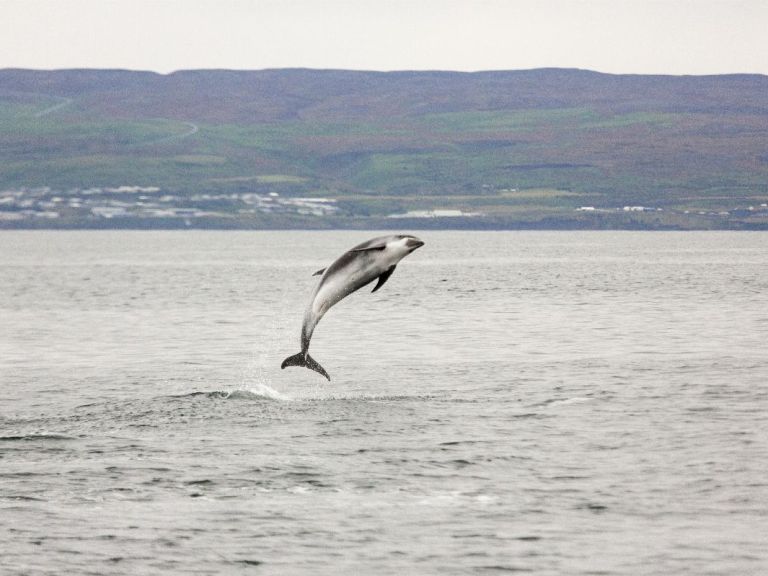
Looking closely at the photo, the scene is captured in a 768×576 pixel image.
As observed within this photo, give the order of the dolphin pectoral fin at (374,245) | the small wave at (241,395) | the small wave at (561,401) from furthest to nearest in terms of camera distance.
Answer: the small wave at (241,395)
the small wave at (561,401)
the dolphin pectoral fin at (374,245)

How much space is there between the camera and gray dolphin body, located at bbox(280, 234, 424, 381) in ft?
77.7

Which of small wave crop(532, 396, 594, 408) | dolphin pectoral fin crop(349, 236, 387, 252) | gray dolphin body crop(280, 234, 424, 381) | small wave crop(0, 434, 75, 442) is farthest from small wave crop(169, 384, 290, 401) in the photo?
dolphin pectoral fin crop(349, 236, 387, 252)

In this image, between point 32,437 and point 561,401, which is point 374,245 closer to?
point 32,437

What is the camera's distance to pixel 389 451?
90.2ft

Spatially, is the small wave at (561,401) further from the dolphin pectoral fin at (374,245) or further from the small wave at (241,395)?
the dolphin pectoral fin at (374,245)

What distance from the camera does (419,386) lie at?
127 feet

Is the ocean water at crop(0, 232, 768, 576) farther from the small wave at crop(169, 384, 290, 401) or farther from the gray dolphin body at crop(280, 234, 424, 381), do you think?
the gray dolphin body at crop(280, 234, 424, 381)

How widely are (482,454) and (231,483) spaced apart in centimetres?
522

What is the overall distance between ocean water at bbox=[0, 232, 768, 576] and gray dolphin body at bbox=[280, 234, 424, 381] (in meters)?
3.13

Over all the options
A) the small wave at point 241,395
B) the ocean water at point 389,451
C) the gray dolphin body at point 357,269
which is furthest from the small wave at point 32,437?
the gray dolphin body at point 357,269

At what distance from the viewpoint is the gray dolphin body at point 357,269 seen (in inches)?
932

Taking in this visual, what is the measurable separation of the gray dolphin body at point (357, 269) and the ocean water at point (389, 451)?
3.13 metres

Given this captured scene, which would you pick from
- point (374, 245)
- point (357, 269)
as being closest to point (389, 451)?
point (357, 269)

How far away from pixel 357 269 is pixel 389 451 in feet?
15.4
